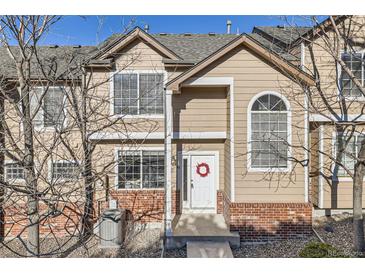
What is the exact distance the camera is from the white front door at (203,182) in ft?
29.2

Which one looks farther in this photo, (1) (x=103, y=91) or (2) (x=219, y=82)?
(1) (x=103, y=91)

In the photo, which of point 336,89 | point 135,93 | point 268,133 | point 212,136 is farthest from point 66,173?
point 336,89

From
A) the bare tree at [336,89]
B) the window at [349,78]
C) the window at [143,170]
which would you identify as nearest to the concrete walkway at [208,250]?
the window at [143,170]

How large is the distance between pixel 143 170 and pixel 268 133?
4.43 m

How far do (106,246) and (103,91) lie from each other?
5048mm

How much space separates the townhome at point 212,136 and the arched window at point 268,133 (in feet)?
0.09

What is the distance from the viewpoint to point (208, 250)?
630 cm

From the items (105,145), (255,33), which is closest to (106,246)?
(105,145)

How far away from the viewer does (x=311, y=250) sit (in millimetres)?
5328

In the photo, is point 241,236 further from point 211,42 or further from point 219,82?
point 211,42
